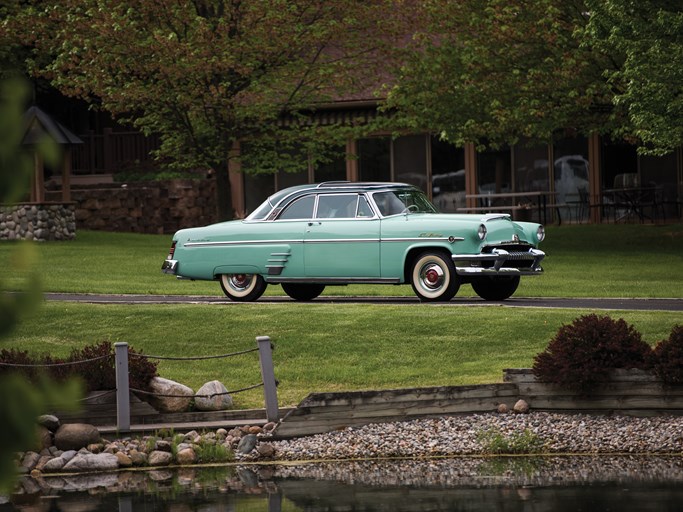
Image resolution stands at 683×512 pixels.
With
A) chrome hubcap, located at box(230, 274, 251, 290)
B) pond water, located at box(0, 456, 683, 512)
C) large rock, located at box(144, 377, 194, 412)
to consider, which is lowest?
pond water, located at box(0, 456, 683, 512)

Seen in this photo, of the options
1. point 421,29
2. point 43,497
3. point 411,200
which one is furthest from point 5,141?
point 421,29

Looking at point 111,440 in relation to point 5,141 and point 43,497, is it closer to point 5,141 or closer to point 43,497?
point 43,497

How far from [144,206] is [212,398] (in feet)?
78.6

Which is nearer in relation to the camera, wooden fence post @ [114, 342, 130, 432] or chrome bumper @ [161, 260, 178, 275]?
wooden fence post @ [114, 342, 130, 432]

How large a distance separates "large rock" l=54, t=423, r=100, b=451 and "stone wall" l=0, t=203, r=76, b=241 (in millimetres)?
19490

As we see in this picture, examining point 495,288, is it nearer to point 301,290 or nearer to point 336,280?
point 336,280

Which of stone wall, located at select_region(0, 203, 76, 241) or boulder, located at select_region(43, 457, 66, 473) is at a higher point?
stone wall, located at select_region(0, 203, 76, 241)

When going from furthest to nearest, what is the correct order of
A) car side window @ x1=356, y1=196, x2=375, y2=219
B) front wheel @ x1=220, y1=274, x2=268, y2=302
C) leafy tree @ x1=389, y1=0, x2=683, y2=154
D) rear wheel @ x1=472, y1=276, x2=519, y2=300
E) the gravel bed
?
leafy tree @ x1=389, y1=0, x2=683, y2=154 → front wheel @ x1=220, y1=274, x2=268, y2=302 → rear wheel @ x1=472, y1=276, x2=519, y2=300 → car side window @ x1=356, y1=196, x2=375, y2=219 → the gravel bed

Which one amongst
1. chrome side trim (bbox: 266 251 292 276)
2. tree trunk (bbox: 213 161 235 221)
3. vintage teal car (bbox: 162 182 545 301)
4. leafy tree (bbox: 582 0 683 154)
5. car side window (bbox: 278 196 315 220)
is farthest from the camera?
tree trunk (bbox: 213 161 235 221)

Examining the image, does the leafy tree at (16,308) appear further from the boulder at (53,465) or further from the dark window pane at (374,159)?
Result: the dark window pane at (374,159)

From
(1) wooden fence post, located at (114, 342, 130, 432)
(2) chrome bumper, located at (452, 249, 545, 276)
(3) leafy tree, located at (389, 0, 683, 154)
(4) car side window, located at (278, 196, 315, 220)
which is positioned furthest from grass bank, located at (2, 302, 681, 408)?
(3) leafy tree, located at (389, 0, 683, 154)

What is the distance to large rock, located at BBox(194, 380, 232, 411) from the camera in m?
13.5

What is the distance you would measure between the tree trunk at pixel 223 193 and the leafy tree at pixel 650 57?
32.9ft

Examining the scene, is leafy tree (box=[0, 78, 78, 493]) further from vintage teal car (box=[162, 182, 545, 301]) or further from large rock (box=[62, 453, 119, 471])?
vintage teal car (box=[162, 182, 545, 301])
